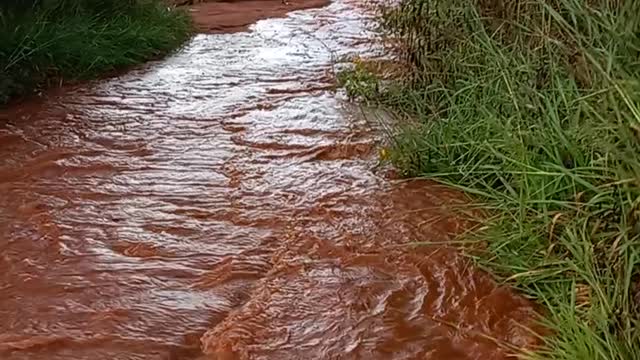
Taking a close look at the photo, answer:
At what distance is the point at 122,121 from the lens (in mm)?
5703

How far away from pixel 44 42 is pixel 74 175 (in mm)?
1957

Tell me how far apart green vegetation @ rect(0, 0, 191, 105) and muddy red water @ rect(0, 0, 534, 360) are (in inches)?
10.5

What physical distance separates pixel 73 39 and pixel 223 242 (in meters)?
3.33

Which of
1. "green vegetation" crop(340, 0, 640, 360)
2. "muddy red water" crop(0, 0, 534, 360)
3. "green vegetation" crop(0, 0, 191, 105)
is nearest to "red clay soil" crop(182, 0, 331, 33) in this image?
"green vegetation" crop(0, 0, 191, 105)

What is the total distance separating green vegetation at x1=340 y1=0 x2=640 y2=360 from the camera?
2.88m

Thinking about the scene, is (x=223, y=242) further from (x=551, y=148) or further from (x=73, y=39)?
(x=73, y=39)

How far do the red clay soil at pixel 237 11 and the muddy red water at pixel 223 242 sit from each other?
323 centimetres

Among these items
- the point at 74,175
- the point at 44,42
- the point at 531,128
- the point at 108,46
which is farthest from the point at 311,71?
the point at 531,128

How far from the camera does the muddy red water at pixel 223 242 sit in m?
3.13

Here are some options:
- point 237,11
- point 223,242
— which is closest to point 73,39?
point 223,242

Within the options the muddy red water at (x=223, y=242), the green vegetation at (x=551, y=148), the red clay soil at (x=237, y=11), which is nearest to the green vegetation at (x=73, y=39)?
the muddy red water at (x=223, y=242)

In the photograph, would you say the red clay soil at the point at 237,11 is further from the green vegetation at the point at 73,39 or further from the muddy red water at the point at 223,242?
the muddy red water at the point at 223,242

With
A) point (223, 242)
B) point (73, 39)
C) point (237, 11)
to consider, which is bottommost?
point (237, 11)

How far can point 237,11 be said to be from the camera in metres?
10.3
